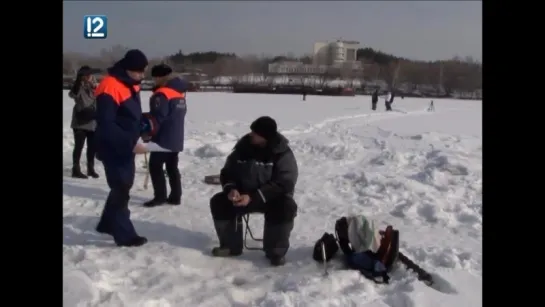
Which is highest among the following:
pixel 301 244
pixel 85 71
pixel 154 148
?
pixel 85 71

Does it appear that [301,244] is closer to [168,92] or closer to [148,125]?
[148,125]

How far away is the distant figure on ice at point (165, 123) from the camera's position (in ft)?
18.3

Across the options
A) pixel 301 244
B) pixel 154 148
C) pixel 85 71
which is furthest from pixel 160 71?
pixel 301 244

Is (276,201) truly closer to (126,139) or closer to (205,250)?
(205,250)

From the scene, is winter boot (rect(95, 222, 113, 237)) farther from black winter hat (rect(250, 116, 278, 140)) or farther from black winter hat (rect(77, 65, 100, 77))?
black winter hat (rect(77, 65, 100, 77))

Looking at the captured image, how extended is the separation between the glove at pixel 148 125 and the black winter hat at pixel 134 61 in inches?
42.0

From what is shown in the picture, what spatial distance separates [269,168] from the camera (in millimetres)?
4223

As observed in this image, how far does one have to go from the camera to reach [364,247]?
4051mm

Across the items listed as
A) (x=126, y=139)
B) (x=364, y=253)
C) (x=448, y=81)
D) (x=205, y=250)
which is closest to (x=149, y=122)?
(x=126, y=139)

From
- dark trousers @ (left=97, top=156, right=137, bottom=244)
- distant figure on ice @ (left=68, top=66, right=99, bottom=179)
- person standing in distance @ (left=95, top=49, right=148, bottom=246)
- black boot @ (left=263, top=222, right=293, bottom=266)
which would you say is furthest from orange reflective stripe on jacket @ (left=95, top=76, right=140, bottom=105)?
distant figure on ice @ (left=68, top=66, right=99, bottom=179)

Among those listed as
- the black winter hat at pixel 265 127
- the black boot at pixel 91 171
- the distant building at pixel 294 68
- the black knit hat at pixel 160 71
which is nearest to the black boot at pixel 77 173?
the black boot at pixel 91 171

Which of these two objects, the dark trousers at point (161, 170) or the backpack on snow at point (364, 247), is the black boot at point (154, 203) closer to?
the dark trousers at point (161, 170)

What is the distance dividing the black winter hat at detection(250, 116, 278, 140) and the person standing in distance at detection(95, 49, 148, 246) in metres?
0.96

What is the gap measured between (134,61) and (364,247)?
2255 millimetres
